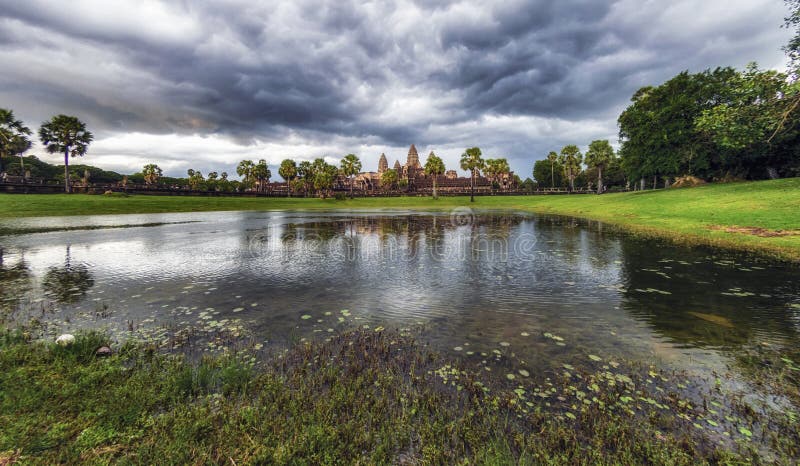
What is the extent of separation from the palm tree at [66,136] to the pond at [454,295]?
65.5m

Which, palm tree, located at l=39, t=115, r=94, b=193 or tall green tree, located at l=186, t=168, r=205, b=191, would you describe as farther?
tall green tree, located at l=186, t=168, r=205, b=191

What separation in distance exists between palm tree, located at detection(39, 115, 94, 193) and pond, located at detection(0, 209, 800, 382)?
6546 centimetres

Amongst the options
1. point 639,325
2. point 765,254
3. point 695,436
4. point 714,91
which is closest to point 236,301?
point 695,436

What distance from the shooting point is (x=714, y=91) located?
4384cm

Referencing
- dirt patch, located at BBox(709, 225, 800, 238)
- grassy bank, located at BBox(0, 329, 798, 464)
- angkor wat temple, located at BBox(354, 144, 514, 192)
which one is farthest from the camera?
angkor wat temple, located at BBox(354, 144, 514, 192)

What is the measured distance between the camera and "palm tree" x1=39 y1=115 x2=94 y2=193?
6047 centimetres

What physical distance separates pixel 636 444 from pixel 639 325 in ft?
15.9

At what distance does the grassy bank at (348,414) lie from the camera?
3.57m

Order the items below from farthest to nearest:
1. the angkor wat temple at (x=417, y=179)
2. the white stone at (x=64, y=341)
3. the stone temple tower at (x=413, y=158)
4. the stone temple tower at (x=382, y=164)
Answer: the stone temple tower at (x=382, y=164)
the stone temple tower at (x=413, y=158)
the angkor wat temple at (x=417, y=179)
the white stone at (x=64, y=341)

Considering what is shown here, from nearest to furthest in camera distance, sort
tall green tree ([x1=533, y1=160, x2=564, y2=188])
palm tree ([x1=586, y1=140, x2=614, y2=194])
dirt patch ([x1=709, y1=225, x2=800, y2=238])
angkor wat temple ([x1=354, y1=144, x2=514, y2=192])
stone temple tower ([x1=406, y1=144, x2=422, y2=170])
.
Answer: dirt patch ([x1=709, y1=225, x2=800, y2=238])
palm tree ([x1=586, y1=140, x2=614, y2=194])
tall green tree ([x1=533, y1=160, x2=564, y2=188])
angkor wat temple ([x1=354, y1=144, x2=514, y2=192])
stone temple tower ([x1=406, y1=144, x2=422, y2=170])

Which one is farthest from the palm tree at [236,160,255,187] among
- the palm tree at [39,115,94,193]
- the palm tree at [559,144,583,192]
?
the palm tree at [559,144,583,192]

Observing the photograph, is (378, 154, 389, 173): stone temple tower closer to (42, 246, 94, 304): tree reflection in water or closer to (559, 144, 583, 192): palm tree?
(559, 144, 583, 192): palm tree

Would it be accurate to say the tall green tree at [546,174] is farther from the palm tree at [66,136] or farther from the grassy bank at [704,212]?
the palm tree at [66,136]

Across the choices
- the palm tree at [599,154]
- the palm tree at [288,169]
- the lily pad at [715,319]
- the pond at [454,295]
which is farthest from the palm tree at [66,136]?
the palm tree at [599,154]
